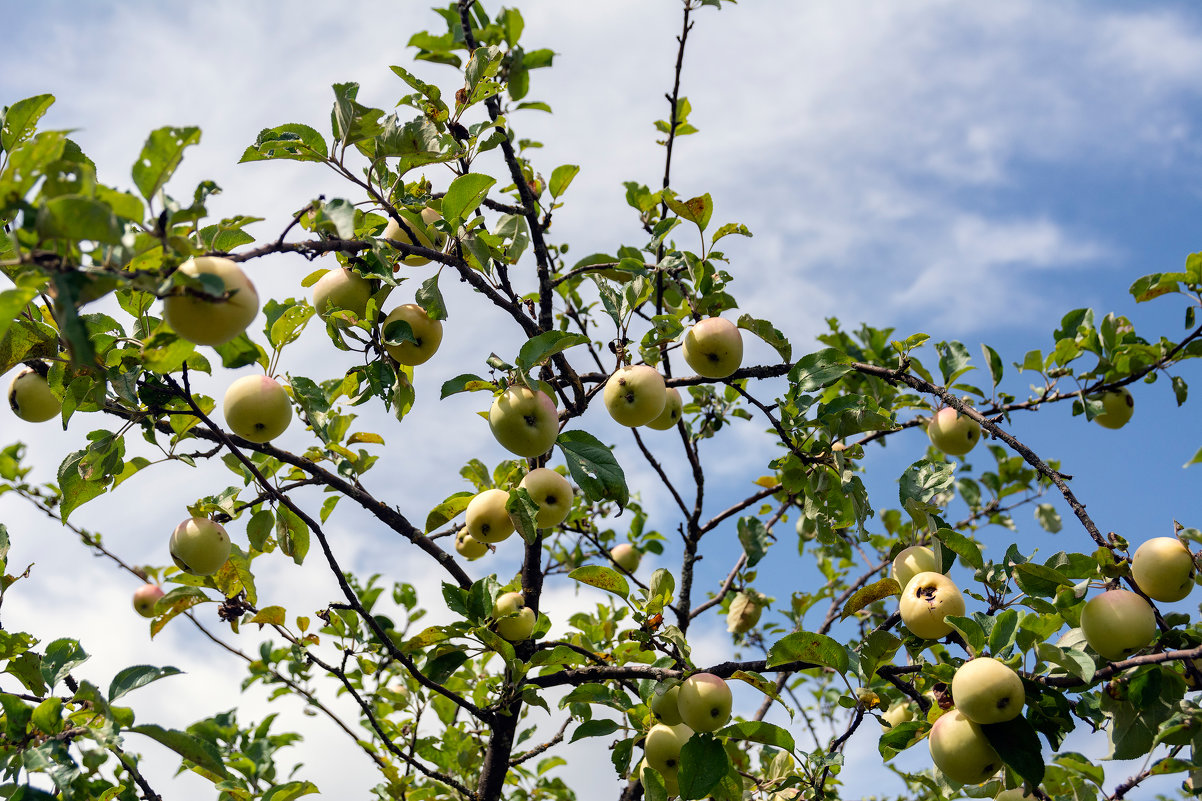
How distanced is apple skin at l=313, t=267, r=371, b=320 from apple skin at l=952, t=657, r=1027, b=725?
2.36m

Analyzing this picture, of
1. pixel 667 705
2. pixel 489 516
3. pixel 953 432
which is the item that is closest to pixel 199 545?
pixel 489 516

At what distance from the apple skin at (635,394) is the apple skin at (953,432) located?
86.5 inches

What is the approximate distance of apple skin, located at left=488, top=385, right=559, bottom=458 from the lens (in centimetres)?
294

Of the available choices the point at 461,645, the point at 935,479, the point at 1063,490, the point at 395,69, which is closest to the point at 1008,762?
the point at 1063,490

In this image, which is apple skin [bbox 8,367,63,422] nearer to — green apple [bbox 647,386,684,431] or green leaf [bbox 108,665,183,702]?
green leaf [bbox 108,665,183,702]

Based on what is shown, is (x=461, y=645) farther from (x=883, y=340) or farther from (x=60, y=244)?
(x=883, y=340)

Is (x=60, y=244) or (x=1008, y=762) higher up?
(x=60, y=244)

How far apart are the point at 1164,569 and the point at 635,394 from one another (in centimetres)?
186

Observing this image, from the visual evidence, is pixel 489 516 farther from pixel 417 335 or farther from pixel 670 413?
pixel 670 413

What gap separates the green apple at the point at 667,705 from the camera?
297 centimetres

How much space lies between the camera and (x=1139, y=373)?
3.93 meters

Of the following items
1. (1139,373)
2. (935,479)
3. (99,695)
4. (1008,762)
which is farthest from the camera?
(1139,373)

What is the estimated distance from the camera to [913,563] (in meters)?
2.95

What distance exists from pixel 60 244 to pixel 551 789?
191 inches
